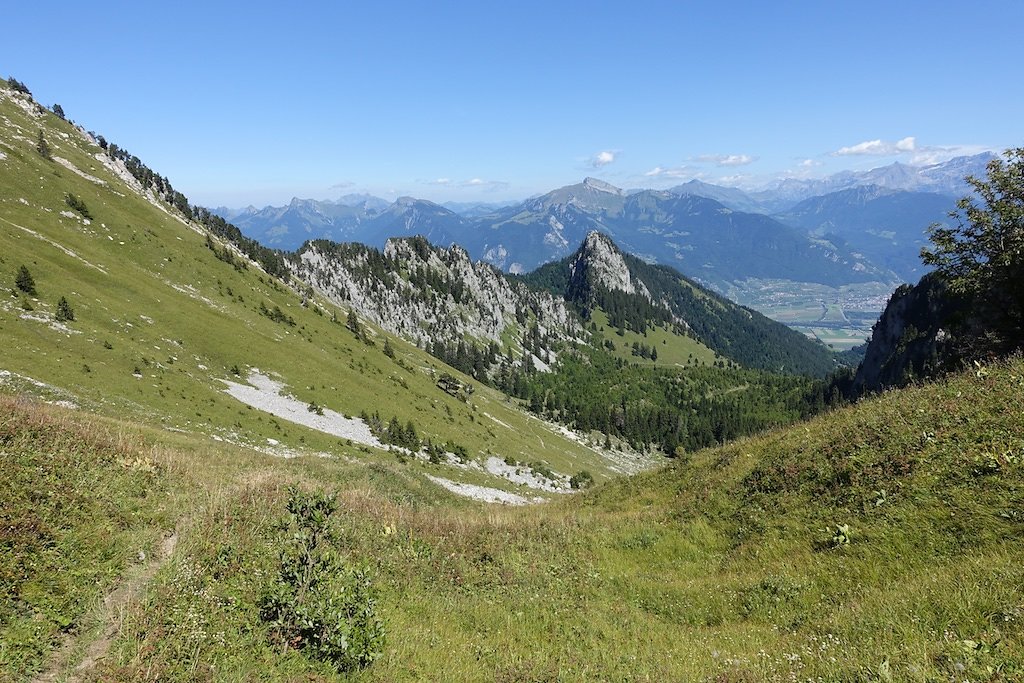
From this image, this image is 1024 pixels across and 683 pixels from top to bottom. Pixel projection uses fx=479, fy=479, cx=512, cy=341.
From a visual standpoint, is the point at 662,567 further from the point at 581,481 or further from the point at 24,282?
the point at 581,481

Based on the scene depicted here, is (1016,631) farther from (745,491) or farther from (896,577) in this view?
(745,491)

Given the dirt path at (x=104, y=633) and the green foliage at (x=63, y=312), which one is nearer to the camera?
the dirt path at (x=104, y=633)

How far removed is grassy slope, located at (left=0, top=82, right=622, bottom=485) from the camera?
43.1m

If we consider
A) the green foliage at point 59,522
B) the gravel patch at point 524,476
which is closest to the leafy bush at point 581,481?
the gravel patch at point 524,476

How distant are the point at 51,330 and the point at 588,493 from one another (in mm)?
53143

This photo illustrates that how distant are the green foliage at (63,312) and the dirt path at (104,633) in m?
54.6

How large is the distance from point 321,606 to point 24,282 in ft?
207

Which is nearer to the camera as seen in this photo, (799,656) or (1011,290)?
(799,656)

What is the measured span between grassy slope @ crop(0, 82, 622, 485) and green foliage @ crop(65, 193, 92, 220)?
1134 millimetres

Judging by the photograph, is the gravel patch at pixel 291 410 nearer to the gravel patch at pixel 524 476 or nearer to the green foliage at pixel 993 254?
the gravel patch at pixel 524 476

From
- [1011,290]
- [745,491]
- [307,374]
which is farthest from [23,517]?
[307,374]

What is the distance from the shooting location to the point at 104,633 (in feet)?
24.4

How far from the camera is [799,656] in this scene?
309 inches

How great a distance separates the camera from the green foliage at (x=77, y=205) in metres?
83.2
